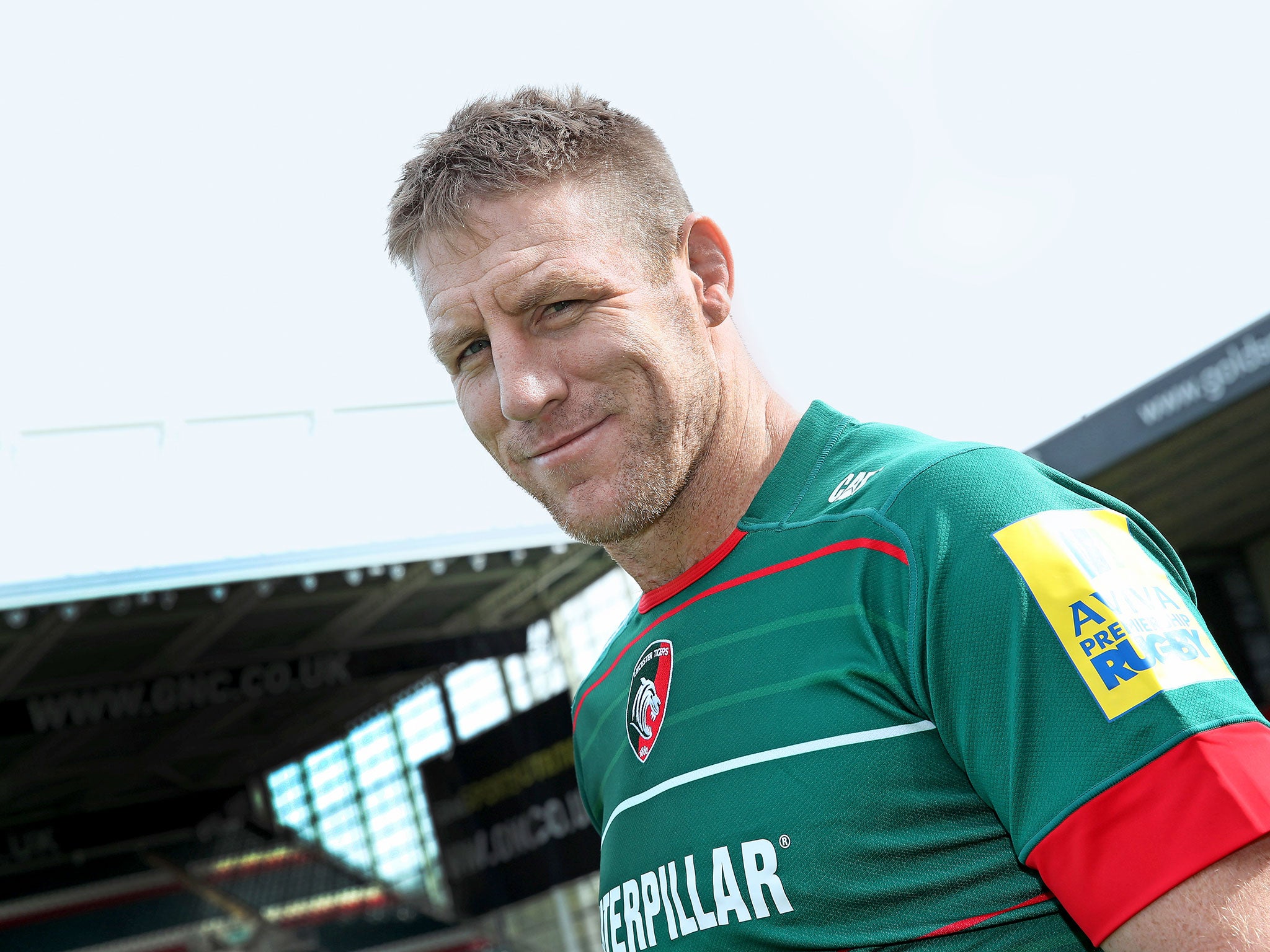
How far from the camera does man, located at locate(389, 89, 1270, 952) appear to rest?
772 mm

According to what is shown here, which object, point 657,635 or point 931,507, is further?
point 657,635

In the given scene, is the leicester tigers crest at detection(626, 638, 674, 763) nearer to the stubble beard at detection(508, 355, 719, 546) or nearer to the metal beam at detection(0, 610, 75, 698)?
the stubble beard at detection(508, 355, 719, 546)

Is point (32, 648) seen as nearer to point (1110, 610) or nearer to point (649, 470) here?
point (649, 470)

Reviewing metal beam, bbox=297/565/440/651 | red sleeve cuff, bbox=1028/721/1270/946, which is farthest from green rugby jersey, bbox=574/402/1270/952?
metal beam, bbox=297/565/440/651

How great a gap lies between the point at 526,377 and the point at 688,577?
26 centimetres

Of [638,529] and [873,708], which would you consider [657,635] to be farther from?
[873,708]

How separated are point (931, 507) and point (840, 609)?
119mm

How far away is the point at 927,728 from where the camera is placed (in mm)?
903

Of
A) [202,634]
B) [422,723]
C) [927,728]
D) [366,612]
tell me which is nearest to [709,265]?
[927,728]

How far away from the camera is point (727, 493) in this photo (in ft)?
3.96

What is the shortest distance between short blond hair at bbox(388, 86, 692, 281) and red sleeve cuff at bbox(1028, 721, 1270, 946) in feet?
2.02

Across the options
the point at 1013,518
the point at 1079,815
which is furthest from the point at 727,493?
the point at 1079,815

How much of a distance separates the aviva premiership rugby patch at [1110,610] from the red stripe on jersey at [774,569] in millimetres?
107

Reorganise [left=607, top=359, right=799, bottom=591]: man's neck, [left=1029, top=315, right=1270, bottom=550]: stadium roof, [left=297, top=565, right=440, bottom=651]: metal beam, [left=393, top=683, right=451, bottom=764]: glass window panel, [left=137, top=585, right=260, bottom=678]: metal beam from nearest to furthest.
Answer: [left=607, top=359, right=799, bottom=591]: man's neck → [left=1029, top=315, right=1270, bottom=550]: stadium roof → [left=137, top=585, right=260, bottom=678]: metal beam → [left=297, top=565, right=440, bottom=651]: metal beam → [left=393, top=683, right=451, bottom=764]: glass window panel
